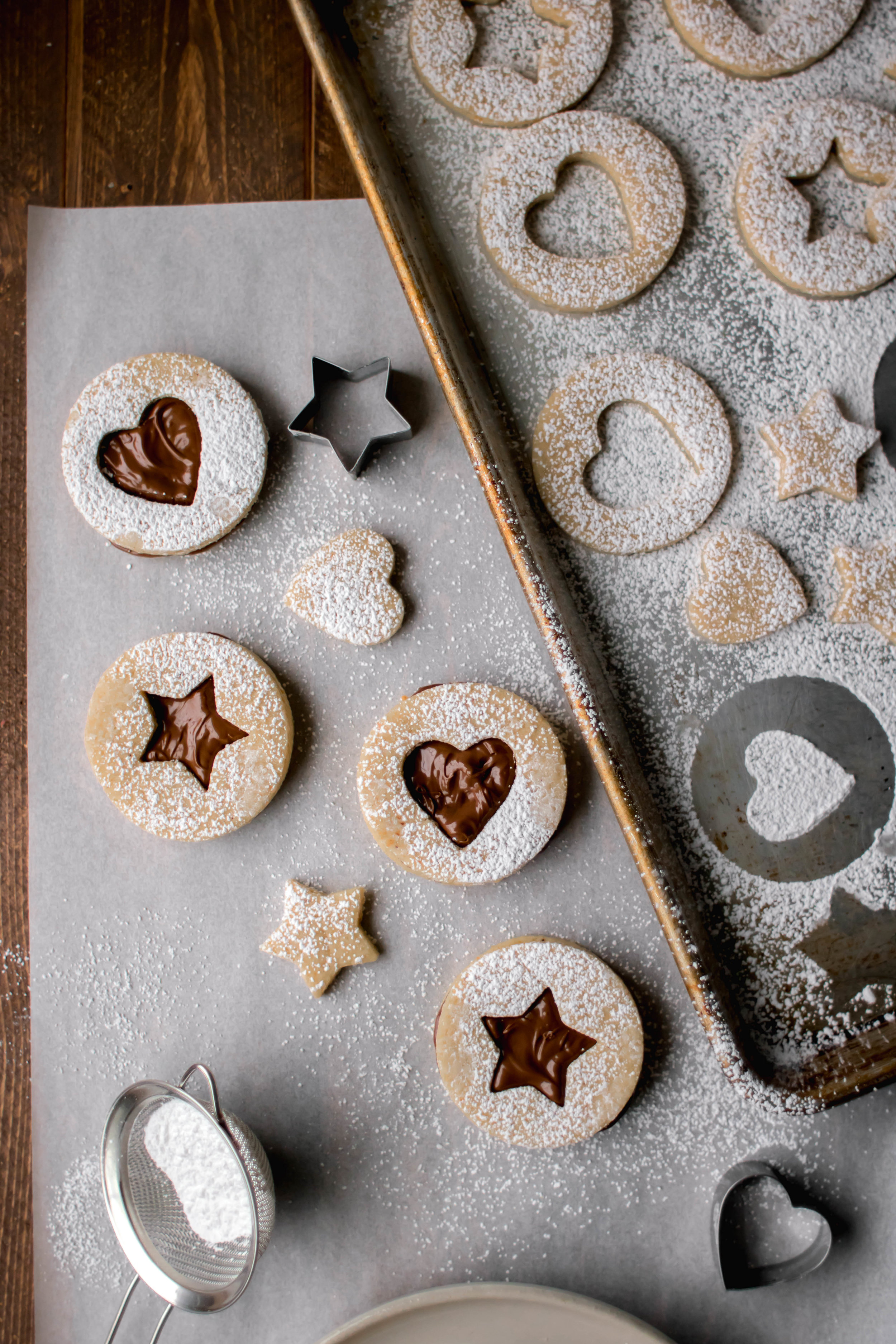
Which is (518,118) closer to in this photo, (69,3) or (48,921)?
(69,3)

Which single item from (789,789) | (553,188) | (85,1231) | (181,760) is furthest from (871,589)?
(85,1231)

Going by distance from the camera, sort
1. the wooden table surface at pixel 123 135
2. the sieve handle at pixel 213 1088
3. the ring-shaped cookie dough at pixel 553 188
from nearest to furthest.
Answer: the sieve handle at pixel 213 1088
the ring-shaped cookie dough at pixel 553 188
the wooden table surface at pixel 123 135

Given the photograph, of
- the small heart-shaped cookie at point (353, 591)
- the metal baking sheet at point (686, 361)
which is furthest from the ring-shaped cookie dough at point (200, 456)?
the metal baking sheet at point (686, 361)

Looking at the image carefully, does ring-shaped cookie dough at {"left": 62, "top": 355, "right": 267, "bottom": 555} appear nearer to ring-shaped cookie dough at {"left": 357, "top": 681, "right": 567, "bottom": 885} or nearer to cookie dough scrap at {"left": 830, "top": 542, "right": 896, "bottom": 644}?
ring-shaped cookie dough at {"left": 357, "top": 681, "right": 567, "bottom": 885}

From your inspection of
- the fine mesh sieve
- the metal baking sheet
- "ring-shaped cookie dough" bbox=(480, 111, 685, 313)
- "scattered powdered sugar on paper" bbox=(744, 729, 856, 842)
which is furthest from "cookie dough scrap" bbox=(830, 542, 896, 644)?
the fine mesh sieve

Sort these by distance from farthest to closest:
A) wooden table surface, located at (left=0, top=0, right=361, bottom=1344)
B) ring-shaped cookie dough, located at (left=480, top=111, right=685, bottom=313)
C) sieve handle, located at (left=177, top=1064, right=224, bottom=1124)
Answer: wooden table surface, located at (left=0, top=0, right=361, bottom=1344) < ring-shaped cookie dough, located at (left=480, top=111, right=685, bottom=313) < sieve handle, located at (left=177, top=1064, right=224, bottom=1124)

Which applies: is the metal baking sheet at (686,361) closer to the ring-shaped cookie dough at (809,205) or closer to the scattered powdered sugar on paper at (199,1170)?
the ring-shaped cookie dough at (809,205)
